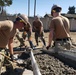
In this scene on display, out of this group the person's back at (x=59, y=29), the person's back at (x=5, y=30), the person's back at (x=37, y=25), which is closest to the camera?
the person's back at (x=5, y=30)

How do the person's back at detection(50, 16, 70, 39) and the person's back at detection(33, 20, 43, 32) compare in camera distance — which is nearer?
the person's back at detection(50, 16, 70, 39)

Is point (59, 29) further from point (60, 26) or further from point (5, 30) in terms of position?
point (5, 30)

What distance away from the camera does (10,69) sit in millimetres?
7488

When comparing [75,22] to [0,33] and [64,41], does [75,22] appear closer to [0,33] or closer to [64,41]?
[64,41]

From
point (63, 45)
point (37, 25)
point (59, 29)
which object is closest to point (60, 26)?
point (59, 29)

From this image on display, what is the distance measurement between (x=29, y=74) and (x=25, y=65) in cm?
129

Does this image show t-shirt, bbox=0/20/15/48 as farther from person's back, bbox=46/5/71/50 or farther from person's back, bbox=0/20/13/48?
person's back, bbox=46/5/71/50

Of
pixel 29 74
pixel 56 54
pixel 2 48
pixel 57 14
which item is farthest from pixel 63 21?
pixel 2 48

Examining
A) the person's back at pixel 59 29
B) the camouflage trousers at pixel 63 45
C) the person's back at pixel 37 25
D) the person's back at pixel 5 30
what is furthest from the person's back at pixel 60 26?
the person's back at pixel 37 25

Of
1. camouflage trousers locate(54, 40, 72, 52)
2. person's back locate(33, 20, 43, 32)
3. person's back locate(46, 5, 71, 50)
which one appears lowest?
person's back locate(33, 20, 43, 32)

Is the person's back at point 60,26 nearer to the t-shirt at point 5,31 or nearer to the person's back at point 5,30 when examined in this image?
the t-shirt at point 5,31

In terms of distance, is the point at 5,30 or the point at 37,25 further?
the point at 37,25

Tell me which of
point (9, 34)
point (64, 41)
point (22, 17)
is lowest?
point (64, 41)

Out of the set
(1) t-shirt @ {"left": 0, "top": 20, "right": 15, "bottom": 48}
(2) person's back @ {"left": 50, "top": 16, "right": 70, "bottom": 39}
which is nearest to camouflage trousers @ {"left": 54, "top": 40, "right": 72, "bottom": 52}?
(2) person's back @ {"left": 50, "top": 16, "right": 70, "bottom": 39}
